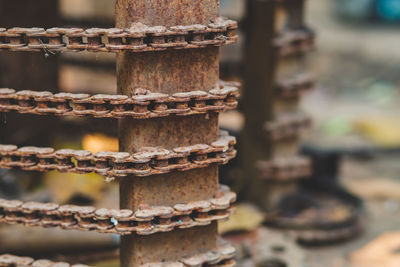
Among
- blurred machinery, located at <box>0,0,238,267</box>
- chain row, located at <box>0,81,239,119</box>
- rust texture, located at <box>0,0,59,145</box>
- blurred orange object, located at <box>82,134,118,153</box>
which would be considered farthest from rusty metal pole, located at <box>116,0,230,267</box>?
blurred orange object, located at <box>82,134,118,153</box>

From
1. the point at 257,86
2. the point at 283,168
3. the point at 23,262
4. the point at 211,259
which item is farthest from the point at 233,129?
the point at 23,262

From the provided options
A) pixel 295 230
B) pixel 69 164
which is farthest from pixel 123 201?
pixel 295 230

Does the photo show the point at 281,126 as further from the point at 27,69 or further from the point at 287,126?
the point at 27,69

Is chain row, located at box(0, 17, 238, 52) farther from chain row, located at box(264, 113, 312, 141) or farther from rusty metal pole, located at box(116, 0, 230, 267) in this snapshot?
chain row, located at box(264, 113, 312, 141)

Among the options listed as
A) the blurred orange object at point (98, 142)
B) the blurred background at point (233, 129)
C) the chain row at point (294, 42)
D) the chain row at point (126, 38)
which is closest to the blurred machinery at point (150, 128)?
the chain row at point (126, 38)

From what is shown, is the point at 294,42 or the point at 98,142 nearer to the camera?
the point at 294,42

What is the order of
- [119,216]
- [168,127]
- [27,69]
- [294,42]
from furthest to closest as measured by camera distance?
1. [27,69]
2. [294,42]
3. [168,127]
4. [119,216]
